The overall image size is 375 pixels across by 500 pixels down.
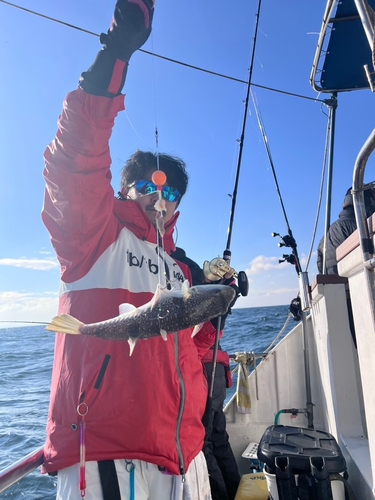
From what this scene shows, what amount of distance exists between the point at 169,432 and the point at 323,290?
2429mm

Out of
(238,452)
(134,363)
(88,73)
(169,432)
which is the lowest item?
Answer: (238,452)

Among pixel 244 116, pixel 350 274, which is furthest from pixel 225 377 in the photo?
pixel 244 116

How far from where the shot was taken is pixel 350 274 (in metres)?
2.26

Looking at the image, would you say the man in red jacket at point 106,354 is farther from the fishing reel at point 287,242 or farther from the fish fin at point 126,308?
the fishing reel at point 287,242

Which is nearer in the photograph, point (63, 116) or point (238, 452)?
point (63, 116)

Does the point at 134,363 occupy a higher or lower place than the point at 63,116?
lower

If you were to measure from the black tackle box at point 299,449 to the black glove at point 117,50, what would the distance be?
9.22ft

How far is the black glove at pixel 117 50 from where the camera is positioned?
195cm

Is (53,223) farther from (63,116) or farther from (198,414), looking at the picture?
(198,414)

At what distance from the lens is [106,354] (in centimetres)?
209

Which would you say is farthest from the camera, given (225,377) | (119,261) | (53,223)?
(225,377)

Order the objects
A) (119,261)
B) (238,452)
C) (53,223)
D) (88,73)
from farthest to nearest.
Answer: (238,452) < (119,261) < (53,223) < (88,73)

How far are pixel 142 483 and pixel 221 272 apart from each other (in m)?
1.42

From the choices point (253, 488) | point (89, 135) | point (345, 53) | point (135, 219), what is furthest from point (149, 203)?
point (345, 53)
